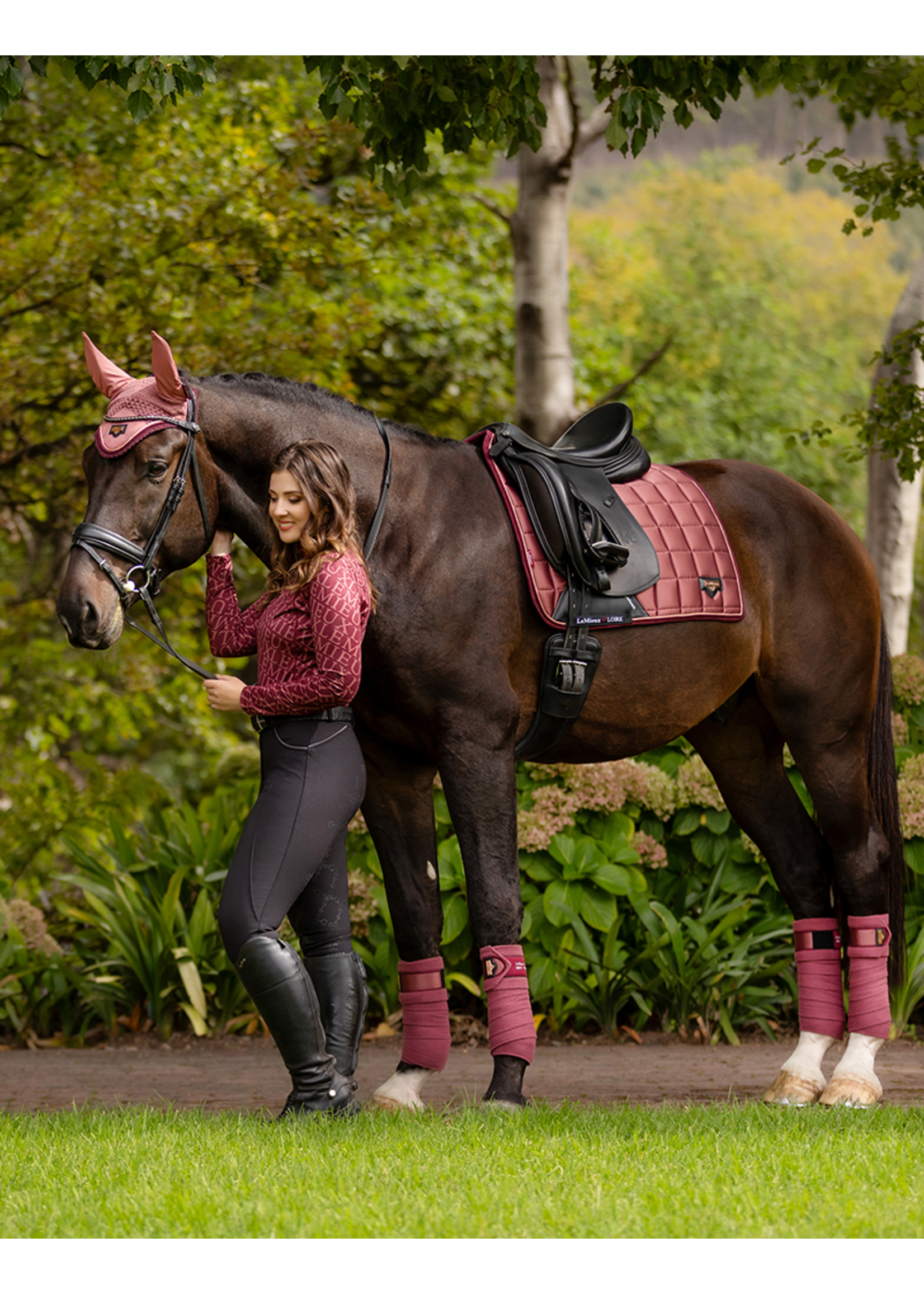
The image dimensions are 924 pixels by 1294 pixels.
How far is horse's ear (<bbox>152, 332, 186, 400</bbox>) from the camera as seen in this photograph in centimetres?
394

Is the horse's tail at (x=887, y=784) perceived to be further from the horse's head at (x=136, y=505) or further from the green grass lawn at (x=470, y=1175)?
the horse's head at (x=136, y=505)

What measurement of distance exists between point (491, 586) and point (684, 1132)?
1.80 meters

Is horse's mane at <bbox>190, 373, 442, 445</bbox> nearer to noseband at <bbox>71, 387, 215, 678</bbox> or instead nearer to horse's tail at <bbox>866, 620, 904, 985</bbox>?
noseband at <bbox>71, 387, 215, 678</bbox>

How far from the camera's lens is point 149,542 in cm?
402

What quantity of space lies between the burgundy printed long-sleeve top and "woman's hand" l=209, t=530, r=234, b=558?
0.81 feet

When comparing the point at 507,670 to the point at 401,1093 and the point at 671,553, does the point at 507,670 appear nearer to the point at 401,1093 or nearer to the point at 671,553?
the point at 671,553

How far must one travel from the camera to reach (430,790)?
469 cm

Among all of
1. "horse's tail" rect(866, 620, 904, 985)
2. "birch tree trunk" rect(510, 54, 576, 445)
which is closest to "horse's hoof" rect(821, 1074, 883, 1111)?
"horse's tail" rect(866, 620, 904, 985)

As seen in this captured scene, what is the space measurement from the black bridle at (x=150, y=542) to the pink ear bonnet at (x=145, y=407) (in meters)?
0.02

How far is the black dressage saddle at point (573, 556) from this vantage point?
4422 millimetres

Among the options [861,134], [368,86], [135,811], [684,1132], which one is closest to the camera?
[684,1132]

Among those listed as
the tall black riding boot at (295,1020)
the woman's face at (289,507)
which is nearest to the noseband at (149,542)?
the woman's face at (289,507)
